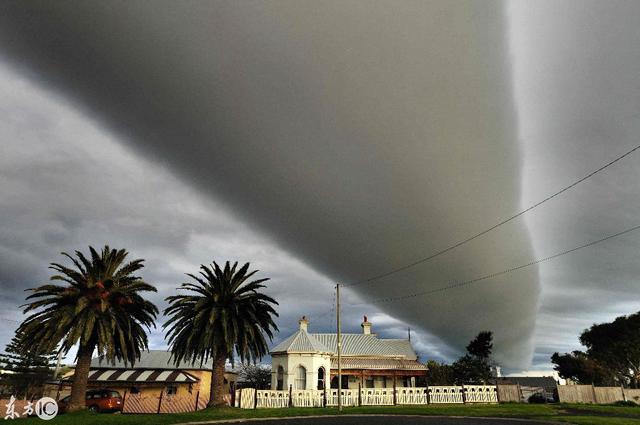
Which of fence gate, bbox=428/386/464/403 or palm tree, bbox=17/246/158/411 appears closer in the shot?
palm tree, bbox=17/246/158/411

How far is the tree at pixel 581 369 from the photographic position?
6606cm

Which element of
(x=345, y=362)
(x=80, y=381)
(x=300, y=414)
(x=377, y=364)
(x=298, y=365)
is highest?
(x=345, y=362)

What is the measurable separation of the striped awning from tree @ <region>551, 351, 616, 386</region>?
56.9 metres

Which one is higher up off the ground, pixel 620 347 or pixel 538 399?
pixel 620 347

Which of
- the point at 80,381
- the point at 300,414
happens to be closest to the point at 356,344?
the point at 300,414

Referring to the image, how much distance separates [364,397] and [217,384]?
13481 millimetres

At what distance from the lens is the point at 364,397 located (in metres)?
35.2

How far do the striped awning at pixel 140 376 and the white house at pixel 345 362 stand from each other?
9414mm

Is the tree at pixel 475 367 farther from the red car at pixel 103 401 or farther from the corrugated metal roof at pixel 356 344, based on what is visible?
the red car at pixel 103 401

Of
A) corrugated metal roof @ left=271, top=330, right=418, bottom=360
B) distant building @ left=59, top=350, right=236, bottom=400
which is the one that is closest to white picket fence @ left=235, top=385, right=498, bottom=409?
corrugated metal roof @ left=271, top=330, right=418, bottom=360

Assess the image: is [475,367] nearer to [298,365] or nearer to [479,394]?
[479,394]

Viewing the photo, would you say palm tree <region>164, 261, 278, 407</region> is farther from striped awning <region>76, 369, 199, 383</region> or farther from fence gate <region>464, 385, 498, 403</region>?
fence gate <region>464, 385, 498, 403</region>

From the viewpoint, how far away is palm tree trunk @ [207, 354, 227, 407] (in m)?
29.7

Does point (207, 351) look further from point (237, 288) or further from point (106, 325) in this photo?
point (106, 325)
